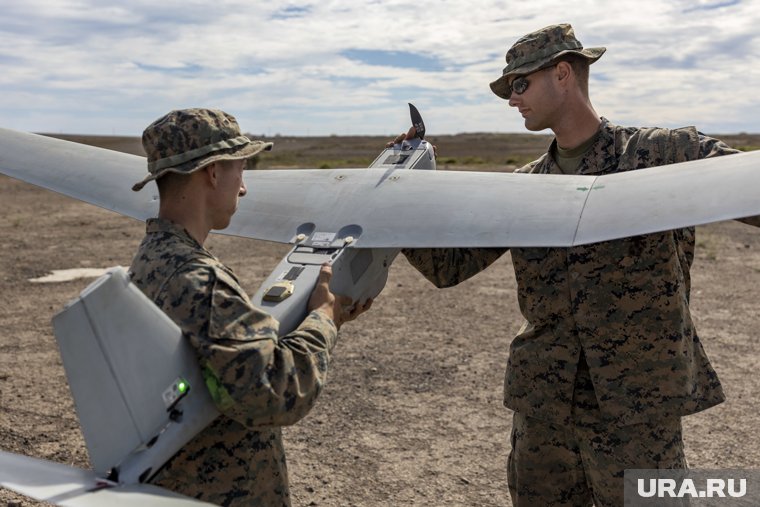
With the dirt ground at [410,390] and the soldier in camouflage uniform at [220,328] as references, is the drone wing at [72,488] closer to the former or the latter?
A: the soldier in camouflage uniform at [220,328]

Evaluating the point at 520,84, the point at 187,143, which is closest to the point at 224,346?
the point at 187,143

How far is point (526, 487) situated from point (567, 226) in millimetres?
1557

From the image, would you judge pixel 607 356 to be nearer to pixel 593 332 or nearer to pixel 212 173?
pixel 593 332

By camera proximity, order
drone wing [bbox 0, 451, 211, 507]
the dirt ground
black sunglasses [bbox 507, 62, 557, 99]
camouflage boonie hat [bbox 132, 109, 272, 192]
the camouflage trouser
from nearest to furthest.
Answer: drone wing [bbox 0, 451, 211, 507]
camouflage boonie hat [bbox 132, 109, 272, 192]
the camouflage trouser
black sunglasses [bbox 507, 62, 557, 99]
the dirt ground

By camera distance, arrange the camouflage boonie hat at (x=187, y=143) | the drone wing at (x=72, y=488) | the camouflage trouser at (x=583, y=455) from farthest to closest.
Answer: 1. the camouflage trouser at (x=583, y=455)
2. the camouflage boonie hat at (x=187, y=143)
3. the drone wing at (x=72, y=488)

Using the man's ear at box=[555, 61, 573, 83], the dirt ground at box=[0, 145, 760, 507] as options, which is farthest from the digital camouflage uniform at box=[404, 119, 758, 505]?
the dirt ground at box=[0, 145, 760, 507]

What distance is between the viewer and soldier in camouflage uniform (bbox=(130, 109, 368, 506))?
2514mm

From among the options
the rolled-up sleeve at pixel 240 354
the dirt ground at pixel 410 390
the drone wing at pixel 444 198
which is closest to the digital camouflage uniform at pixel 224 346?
the rolled-up sleeve at pixel 240 354

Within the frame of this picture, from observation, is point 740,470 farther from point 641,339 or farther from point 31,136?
point 31,136

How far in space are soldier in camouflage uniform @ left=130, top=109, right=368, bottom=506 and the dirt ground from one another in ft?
9.98

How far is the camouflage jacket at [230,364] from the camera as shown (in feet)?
8.21

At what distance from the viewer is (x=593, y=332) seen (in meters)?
3.69

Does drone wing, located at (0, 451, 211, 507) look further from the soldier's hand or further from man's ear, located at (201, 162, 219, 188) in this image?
man's ear, located at (201, 162, 219, 188)

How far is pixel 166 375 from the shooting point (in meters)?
2.45
